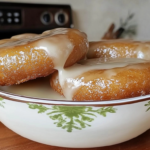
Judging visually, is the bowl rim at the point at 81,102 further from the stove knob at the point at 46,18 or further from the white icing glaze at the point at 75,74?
the stove knob at the point at 46,18

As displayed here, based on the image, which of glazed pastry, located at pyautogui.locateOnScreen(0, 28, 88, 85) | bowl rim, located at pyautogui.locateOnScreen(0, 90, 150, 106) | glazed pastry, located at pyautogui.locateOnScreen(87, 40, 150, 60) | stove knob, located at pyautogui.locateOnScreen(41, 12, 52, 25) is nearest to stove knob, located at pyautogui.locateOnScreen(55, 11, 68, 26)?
stove knob, located at pyautogui.locateOnScreen(41, 12, 52, 25)

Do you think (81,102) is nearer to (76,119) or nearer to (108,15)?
(76,119)

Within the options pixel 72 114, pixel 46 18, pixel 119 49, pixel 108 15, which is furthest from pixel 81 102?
pixel 108 15

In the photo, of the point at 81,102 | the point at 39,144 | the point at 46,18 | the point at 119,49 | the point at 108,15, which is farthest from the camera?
the point at 108,15

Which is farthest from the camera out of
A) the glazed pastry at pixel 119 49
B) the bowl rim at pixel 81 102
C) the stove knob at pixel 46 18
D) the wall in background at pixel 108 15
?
the wall in background at pixel 108 15

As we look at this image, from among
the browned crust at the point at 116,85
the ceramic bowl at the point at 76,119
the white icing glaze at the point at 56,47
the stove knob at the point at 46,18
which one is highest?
the white icing glaze at the point at 56,47

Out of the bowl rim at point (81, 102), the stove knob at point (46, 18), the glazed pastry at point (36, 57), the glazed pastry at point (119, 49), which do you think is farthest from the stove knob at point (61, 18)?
the bowl rim at point (81, 102)

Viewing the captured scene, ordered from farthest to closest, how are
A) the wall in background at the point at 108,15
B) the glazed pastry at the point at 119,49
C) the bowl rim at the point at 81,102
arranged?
the wall in background at the point at 108,15 → the glazed pastry at the point at 119,49 → the bowl rim at the point at 81,102
